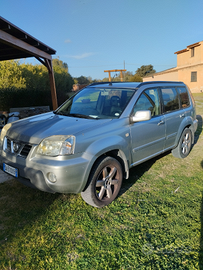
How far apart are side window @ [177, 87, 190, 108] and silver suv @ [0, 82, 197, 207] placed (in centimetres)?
40

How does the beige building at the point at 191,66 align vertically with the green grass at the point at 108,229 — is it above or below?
above

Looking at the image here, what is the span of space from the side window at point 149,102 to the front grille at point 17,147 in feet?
5.92

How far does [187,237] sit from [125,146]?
4.73 ft

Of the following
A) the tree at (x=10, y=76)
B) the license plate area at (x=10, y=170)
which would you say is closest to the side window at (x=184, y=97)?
the license plate area at (x=10, y=170)

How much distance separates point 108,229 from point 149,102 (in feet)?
7.72

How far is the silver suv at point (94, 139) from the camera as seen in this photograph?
8.80 ft

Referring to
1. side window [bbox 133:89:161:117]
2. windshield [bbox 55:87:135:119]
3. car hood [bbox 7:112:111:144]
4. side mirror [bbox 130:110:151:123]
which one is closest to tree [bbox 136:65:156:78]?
side window [bbox 133:89:161:117]

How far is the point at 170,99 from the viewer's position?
179 inches

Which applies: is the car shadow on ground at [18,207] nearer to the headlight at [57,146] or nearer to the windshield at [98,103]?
the headlight at [57,146]

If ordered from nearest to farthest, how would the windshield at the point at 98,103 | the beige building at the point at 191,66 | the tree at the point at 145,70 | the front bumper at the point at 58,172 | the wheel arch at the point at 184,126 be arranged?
the front bumper at the point at 58,172
the windshield at the point at 98,103
the wheel arch at the point at 184,126
the beige building at the point at 191,66
the tree at the point at 145,70

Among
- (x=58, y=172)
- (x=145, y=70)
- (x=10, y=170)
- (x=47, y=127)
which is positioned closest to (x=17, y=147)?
(x=10, y=170)

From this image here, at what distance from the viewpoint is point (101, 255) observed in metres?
2.24

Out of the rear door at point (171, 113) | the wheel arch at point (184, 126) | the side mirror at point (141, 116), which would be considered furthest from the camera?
the wheel arch at point (184, 126)

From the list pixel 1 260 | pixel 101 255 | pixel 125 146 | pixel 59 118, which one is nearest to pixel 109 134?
pixel 125 146
